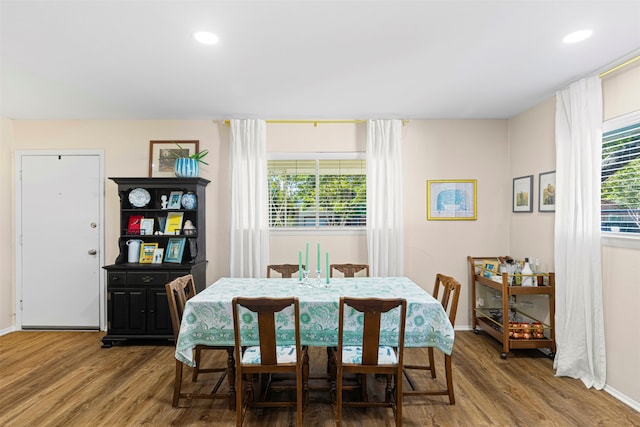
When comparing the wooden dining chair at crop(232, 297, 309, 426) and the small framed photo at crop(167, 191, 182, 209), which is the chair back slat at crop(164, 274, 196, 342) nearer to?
the wooden dining chair at crop(232, 297, 309, 426)

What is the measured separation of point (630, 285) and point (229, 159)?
399cm

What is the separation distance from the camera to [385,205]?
4.23 metres

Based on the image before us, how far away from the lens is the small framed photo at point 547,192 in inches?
139

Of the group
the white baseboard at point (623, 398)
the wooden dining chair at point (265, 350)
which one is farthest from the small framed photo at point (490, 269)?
the wooden dining chair at point (265, 350)

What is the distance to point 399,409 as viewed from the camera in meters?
2.27

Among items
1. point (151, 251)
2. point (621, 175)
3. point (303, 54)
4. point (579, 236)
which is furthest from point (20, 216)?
point (621, 175)

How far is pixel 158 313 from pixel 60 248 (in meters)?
1.68

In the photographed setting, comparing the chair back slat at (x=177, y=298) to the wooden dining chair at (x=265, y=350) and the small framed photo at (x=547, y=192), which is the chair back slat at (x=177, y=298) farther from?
the small framed photo at (x=547, y=192)

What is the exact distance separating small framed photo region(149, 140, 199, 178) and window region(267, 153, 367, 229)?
1.02 metres

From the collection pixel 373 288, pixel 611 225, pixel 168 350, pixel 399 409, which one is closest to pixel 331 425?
pixel 399 409

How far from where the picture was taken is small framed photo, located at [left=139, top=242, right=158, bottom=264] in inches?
162

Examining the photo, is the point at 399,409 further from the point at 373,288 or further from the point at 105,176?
the point at 105,176

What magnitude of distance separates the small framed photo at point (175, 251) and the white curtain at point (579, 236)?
12.8ft

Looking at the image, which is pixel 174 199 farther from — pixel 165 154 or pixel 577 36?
pixel 577 36
